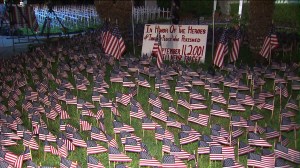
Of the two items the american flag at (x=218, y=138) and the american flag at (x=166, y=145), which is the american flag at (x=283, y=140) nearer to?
the american flag at (x=218, y=138)

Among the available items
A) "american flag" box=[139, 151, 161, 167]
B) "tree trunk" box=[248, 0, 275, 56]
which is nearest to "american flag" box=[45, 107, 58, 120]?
"american flag" box=[139, 151, 161, 167]

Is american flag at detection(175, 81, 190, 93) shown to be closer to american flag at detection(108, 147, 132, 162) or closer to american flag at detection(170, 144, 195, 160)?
american flag at detection(170, 144, 195, 160)

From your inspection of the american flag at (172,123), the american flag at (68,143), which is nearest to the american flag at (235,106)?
the american flag at (172,123)

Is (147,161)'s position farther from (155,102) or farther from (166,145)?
(155,102)

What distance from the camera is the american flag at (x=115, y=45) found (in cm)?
1602

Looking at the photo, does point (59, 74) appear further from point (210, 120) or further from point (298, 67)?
point (298, 67)

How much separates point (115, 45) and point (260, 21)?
210 inches

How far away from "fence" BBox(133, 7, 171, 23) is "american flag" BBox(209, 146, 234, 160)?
84.8ft

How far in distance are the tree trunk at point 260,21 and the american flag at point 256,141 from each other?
26.8ft

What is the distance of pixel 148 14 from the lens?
117ft

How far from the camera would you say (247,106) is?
35.4 feet

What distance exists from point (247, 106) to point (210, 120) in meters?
1.28

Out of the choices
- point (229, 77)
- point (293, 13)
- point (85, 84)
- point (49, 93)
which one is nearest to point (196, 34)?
point (229, 77)

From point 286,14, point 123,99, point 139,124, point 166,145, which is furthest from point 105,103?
point 286,14
